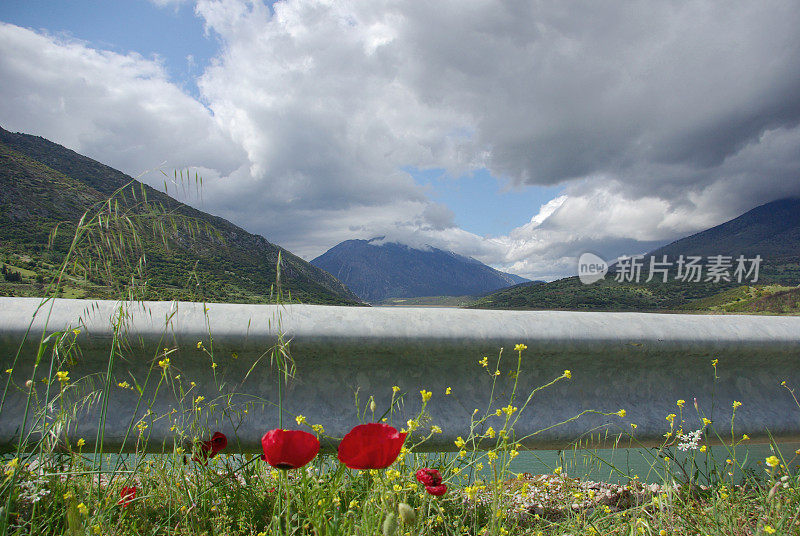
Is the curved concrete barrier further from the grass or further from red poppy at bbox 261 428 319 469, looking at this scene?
red poppy at bbox 261 428 319 469

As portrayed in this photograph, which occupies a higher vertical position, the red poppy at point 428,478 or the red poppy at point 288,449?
the red poppy at point 288,449

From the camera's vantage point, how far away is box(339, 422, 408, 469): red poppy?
1035 mm

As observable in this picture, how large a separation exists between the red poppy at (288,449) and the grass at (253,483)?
0.21 meters

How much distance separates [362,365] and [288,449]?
2.36 feet

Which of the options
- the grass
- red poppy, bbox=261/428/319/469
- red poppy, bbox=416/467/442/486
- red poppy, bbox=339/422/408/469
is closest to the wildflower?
the grass

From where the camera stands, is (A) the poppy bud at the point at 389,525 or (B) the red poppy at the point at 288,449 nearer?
(A) the poppy bud at the point at 389,525

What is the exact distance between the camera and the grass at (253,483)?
4.40 feet

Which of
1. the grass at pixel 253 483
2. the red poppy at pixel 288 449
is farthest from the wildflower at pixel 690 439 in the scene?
the red poppy at pixel 288 449

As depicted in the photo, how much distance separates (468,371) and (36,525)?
1.73m

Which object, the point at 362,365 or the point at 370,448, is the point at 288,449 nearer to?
the point at 370,448

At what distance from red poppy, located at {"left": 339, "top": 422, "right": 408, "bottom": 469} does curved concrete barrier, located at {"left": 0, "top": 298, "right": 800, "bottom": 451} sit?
0.65 m

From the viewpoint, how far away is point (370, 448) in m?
1.04

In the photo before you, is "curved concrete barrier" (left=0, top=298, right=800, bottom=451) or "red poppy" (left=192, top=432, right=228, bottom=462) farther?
"curved concrete barrier" (left=0, top=298, right=800, bottom=451)

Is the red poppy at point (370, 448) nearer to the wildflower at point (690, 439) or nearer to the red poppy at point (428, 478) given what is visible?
the red poppy at point (428, 478)
